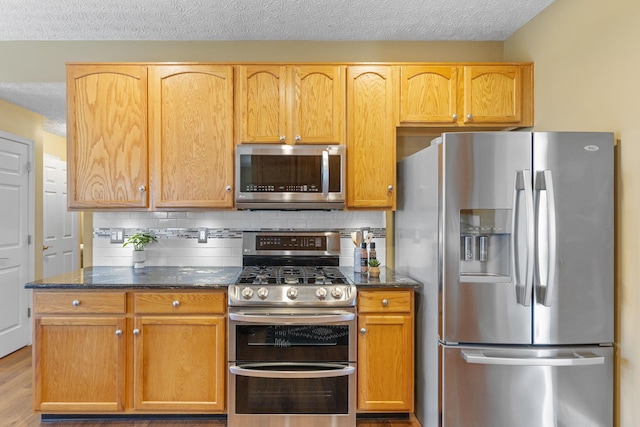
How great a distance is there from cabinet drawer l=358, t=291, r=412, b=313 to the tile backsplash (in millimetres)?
A: 709

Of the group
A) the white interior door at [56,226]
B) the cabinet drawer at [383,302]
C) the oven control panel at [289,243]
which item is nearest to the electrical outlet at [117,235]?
the oven control panel at [289,243]

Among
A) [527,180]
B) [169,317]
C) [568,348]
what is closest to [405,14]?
[527,180]

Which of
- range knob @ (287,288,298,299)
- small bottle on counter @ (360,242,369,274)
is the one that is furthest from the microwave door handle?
range knob @ (287,288,298,299)

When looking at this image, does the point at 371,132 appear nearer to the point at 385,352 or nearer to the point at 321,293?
the point at 321,293

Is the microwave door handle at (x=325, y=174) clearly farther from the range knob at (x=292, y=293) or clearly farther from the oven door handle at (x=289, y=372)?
the oven door handle at (x=289, y=372)

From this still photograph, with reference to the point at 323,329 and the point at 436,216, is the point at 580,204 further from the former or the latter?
the point at 323,329

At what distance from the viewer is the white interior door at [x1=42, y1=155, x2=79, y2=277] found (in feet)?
15.1

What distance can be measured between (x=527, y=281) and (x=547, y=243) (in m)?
0.21

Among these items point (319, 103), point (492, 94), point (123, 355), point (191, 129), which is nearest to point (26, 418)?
point (123, 355)

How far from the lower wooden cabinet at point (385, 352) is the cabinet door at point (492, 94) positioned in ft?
4.48

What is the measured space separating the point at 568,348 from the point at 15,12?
3.83m

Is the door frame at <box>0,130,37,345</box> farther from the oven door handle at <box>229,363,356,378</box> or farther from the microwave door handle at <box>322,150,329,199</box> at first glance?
the microwave door handle at <box>322,150,329,199</box>

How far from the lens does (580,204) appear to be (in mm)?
2041

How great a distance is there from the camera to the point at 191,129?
2783mm
